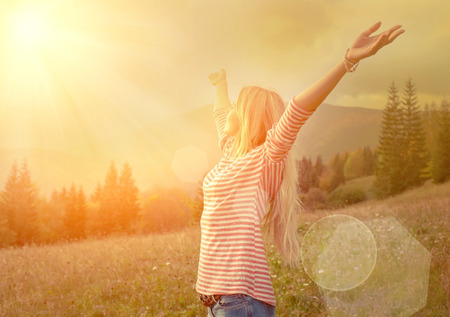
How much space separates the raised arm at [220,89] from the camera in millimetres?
3672

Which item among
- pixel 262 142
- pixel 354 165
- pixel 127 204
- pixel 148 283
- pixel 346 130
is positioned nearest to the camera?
pixel 262 142

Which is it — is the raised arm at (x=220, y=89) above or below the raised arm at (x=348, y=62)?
above

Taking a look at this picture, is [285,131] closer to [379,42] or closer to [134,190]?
[379,42]

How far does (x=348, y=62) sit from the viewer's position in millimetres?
1936

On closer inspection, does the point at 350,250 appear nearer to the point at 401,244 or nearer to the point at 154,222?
the point at 401,244

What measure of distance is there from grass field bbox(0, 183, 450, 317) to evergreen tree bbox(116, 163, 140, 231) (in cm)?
5160

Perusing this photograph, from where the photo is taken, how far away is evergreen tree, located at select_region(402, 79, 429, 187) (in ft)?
180

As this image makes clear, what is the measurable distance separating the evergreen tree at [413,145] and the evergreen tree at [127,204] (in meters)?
40.4

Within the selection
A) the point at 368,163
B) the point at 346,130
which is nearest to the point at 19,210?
the point at 368,163

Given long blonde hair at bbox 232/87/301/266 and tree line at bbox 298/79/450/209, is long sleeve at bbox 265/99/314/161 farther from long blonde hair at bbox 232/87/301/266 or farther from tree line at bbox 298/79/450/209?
tree line at bbox 298/79/450/209

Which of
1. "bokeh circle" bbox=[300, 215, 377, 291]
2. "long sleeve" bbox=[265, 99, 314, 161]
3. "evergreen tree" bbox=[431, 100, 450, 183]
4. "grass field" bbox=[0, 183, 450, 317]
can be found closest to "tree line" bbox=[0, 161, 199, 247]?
"evergreen tree" bbox=[431, 100, 450, 183]

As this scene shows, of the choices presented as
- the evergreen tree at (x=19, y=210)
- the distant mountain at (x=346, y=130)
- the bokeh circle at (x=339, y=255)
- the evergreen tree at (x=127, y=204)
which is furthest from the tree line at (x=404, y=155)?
the distant mountain at (x=346, y=130)

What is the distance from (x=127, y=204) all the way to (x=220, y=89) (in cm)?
5972

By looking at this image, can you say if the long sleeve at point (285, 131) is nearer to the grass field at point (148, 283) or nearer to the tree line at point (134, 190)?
the grass field at point (148, 283)
